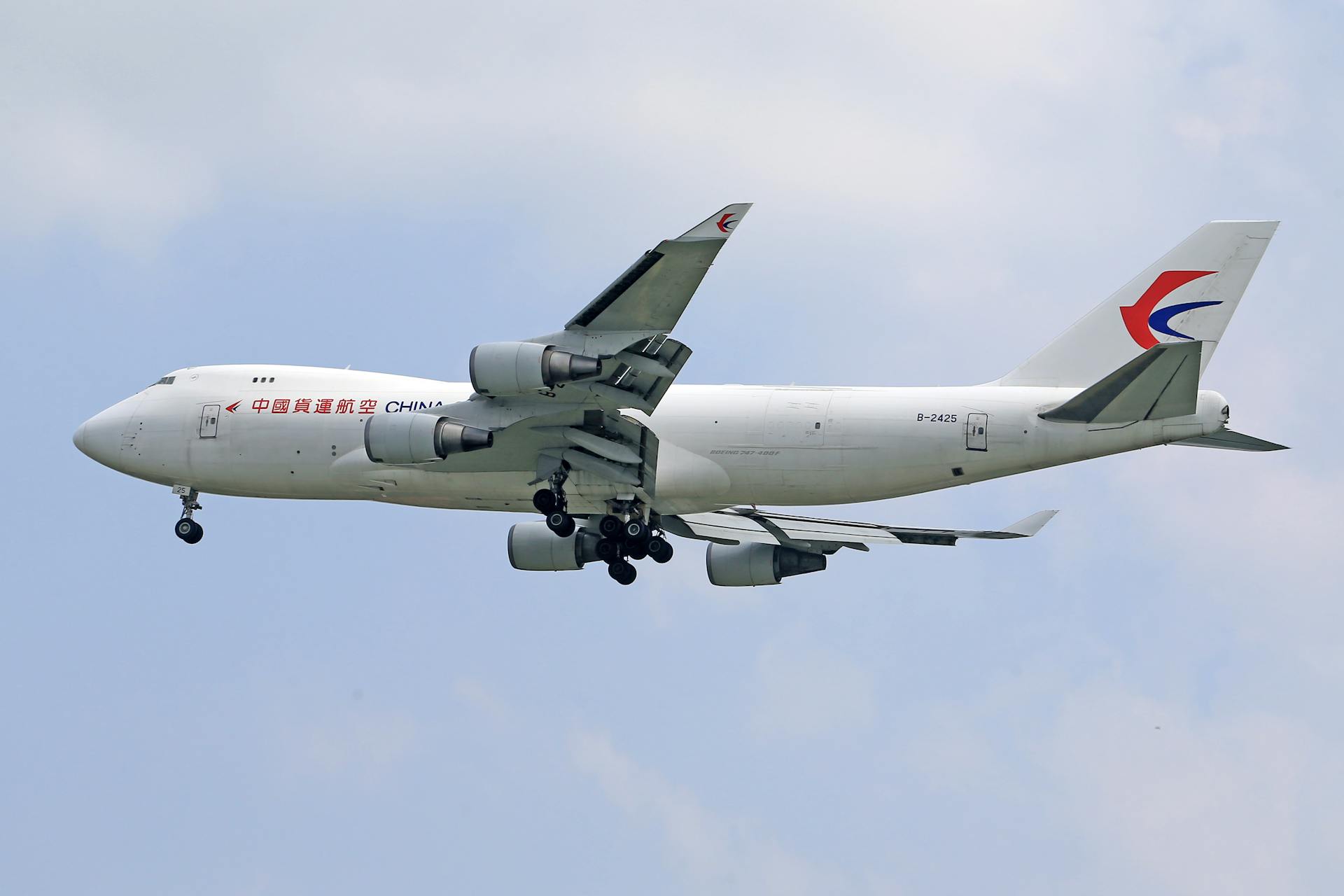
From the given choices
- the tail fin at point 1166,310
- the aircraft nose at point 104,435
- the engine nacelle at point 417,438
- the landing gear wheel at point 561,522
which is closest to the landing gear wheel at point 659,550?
the landing gear wheel at point 561,522

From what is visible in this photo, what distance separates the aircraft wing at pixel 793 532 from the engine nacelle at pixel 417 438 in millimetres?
8136

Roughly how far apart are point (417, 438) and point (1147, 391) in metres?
14.2

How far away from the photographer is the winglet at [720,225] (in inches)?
1138

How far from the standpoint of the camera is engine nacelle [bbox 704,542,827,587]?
41.8m

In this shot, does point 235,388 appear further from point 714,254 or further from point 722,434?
point 714,254

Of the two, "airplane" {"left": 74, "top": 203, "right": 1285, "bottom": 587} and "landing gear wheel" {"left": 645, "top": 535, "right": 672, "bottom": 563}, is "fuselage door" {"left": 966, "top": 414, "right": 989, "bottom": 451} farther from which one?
"landing gear wheel" {"left": 645, "top": 535, "right": 672, "bottom": 563}

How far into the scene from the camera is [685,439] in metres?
36.0

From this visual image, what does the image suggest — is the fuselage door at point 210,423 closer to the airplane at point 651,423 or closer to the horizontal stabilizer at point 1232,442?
the airplane at point 651,423

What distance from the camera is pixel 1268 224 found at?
35.3 meters

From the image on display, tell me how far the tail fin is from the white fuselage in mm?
1374

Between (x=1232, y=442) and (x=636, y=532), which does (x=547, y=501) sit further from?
(x=1232, y=442)

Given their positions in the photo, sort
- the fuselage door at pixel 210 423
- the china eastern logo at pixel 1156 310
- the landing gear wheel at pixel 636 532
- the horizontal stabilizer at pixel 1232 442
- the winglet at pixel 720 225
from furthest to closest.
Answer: the fuselage door at pixel 210 423, the landing gear wheel at pixel 636 532, the china eastern logo at pixel 1156 310, the horizontal stabilizer at pixel 1232 442, the winglet at pixel 720 225

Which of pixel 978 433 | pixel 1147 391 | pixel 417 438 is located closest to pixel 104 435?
pixel 417 438

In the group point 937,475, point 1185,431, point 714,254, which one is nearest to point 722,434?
point 937,475
